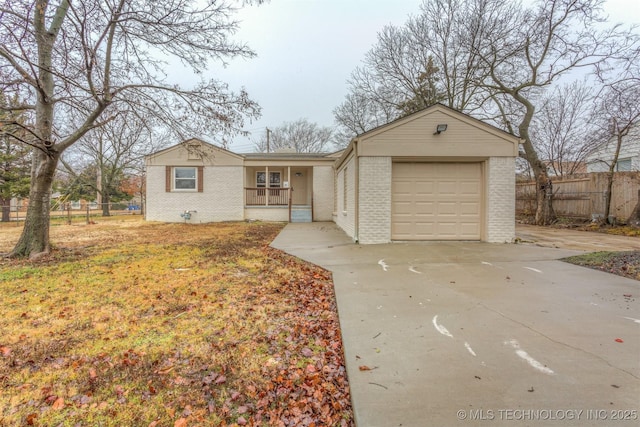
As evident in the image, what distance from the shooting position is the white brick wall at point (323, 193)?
15234 millimetres

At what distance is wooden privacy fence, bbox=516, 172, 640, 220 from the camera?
10508 millimetres

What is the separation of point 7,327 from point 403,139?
25.4 ft

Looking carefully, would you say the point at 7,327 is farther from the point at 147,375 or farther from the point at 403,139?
the point at 403,139

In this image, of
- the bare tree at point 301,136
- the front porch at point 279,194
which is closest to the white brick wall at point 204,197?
the front porch at point 279,194

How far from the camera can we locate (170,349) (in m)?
2.57

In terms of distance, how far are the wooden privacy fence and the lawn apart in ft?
40.9

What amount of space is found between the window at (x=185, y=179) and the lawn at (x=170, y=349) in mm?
10403

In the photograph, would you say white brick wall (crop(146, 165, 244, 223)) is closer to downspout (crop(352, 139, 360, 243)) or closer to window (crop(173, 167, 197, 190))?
window (crop(173, 167, 197, 190))

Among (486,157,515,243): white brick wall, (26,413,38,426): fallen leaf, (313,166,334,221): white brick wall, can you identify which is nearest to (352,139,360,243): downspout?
(486,157,515,243): white brick wall

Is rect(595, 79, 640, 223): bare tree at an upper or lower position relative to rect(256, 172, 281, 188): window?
upper

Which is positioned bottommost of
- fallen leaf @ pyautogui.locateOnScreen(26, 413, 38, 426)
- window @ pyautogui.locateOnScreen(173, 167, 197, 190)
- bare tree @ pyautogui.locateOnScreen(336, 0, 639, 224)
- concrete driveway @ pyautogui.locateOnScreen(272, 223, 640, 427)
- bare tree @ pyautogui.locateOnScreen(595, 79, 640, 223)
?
fallen leaf @ pyautogui.locateOnScreen(26, 413, 38, 426)

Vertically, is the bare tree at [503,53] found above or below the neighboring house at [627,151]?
above

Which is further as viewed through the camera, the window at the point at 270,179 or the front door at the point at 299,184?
the window at the point at 270,179

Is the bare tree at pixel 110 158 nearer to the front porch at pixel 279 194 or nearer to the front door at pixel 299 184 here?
the front porch at pixel 279 194
